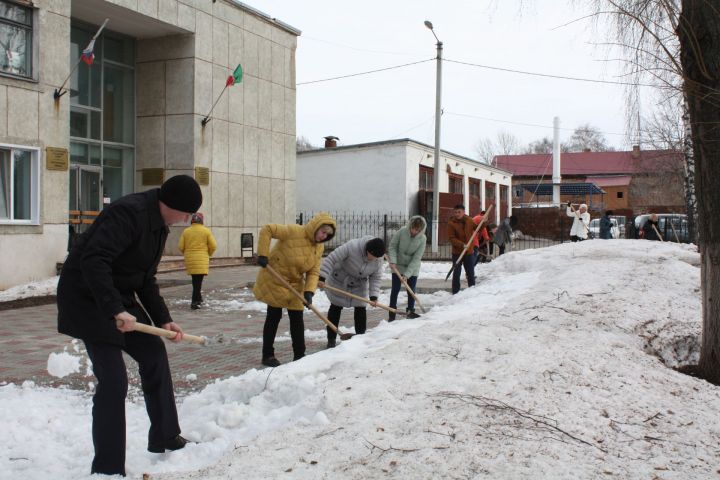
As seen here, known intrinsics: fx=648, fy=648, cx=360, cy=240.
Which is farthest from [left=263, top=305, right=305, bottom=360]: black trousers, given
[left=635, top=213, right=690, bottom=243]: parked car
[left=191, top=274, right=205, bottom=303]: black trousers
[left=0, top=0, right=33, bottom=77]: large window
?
[left=635, top=213, right=690, bottom=243]: parked car

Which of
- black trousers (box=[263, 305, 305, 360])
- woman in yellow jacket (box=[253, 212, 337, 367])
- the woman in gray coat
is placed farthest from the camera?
the woman in gray coat

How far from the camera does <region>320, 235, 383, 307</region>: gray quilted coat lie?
730 centimetres

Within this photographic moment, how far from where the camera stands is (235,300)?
11734mm

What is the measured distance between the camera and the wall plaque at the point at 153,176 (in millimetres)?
17672

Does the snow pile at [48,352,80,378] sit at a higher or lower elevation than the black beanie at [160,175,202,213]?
lower

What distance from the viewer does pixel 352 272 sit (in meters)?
7.32

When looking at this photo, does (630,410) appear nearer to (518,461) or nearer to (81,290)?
(518,461)

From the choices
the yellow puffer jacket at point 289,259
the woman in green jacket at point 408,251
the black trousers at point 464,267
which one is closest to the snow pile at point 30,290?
the woman in green jacket at point 408,251

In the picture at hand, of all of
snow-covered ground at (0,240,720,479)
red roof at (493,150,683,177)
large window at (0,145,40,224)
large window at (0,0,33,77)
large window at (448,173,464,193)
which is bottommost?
snow-covered ground at (0,240,720,479)

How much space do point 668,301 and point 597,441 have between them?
4620 mm

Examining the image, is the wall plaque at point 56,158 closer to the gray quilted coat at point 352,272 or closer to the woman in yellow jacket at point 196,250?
the woman in yellow jacket at point 196,250

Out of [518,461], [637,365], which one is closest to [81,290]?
[518,461]

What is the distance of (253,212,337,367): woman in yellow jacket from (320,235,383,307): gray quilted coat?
0.92 metres

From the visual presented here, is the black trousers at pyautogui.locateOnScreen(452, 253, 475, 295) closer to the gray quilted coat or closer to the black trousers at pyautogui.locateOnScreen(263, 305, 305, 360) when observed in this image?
the gray quilted coat
